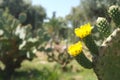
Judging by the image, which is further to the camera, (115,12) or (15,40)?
(15,40)

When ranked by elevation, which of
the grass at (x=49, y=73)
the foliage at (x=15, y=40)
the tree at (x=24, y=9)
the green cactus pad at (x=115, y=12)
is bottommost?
the grass at (x=49, y=73)

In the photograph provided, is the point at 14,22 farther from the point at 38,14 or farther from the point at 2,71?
the point at 38,14

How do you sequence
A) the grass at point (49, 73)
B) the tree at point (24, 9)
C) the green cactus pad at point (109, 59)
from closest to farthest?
the green cactus pad at point (109, 59)
the grass at point (49, 73)
the tree at point (24, 9)

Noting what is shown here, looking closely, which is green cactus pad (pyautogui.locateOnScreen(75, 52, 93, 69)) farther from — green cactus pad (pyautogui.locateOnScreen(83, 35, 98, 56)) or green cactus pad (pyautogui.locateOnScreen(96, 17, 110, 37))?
green cactus pad (pyautogui.locateOnScreen(96, 17, 110, 37))

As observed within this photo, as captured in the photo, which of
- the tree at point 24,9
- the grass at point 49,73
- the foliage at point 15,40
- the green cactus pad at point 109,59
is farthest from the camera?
the tree at point 24,9

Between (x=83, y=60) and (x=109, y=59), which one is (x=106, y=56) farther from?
(x=83, y=60)

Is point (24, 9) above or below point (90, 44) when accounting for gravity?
above

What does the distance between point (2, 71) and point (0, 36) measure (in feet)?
4.44

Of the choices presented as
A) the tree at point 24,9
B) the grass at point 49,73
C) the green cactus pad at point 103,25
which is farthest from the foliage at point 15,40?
the tree at point 24,9

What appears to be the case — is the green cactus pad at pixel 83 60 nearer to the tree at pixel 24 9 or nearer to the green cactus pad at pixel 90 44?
the green cactus pad at pixel 90 44

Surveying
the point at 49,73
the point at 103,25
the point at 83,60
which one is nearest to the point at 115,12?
the point at 103,25

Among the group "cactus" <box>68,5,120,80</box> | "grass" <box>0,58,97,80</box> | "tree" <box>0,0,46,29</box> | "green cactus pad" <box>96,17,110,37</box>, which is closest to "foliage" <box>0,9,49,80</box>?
"grass" <box>0,58,97,80</box>

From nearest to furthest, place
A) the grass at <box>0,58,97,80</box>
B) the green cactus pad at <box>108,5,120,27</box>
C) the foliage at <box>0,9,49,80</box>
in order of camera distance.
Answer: the green cactus pad at <box>108,5,120,27</box>
the grass at <box>0,58,97,80</box>
the foliage at <box>0,9,49,80</box>

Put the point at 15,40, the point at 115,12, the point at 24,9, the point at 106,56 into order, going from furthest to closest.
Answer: the point at 24,9 < the point at 15,40 < the point at 115,12 < the point at 106,56
